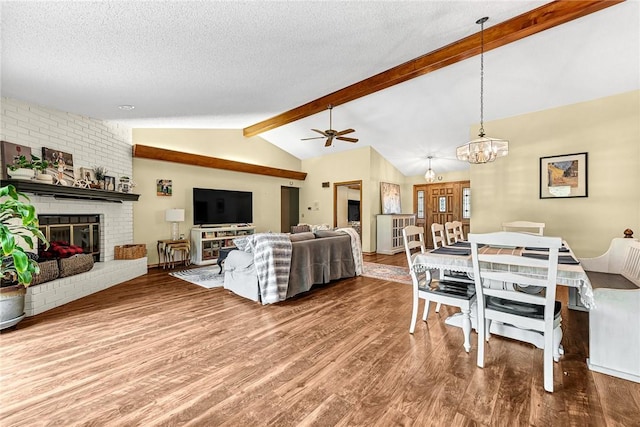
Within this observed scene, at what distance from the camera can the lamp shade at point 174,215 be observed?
5535 mm

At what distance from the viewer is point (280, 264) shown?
3.43 meters

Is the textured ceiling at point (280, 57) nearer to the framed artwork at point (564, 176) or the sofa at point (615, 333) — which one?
the framed artwork at point (564, 176)

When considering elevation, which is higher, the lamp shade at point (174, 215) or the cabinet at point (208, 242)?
the lamp shade at point (174, 215)

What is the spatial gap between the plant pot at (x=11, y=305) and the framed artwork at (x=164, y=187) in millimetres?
3292

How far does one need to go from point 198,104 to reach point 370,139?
3949 mm

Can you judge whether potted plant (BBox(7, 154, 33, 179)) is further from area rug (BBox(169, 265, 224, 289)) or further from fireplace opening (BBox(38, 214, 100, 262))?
area rug (BBox(169, 265, 224, 289))

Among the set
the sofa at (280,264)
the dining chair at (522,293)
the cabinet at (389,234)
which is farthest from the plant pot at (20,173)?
the cabinet at (389,234)

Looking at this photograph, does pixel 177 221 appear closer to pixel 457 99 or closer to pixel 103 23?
pixel 103 23

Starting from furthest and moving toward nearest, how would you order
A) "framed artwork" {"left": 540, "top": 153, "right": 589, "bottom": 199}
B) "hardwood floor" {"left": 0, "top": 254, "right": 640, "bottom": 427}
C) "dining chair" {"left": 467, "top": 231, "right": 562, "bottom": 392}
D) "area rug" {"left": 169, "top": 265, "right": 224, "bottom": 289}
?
"area rug" {"left": 169, "top": 265, "right": 224, "bottom": 289}, "framed artwork" {"left": 540, "top": 153, "right": 589, "bottom": 199}, "dining chair" {"left": 467, "top": 231, "right": 562, "bottom": 392}, "hardwood floor" {"left": 0, "top": 254, "right": 640, "bottom": 427}

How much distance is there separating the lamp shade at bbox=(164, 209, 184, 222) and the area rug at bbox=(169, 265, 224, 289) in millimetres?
1078

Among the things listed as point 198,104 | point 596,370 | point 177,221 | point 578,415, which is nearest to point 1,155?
point 198,104

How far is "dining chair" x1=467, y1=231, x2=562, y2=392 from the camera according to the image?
1.70 m

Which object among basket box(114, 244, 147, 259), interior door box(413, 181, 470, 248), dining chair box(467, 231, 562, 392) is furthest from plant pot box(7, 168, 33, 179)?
interior door box(413, 181, 470, 248)

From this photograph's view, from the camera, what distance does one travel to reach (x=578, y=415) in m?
1.52
